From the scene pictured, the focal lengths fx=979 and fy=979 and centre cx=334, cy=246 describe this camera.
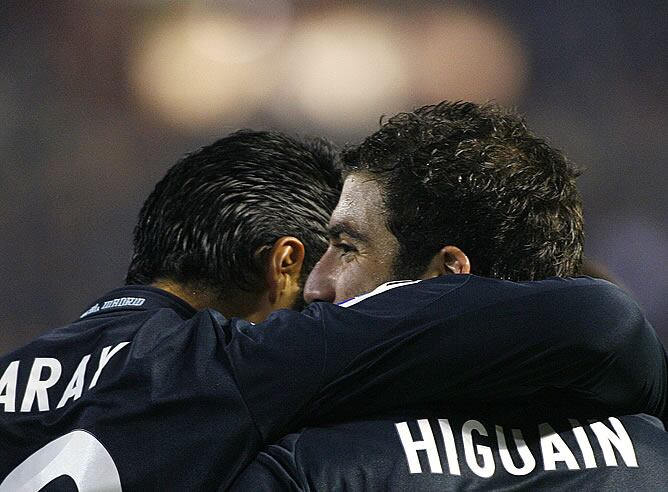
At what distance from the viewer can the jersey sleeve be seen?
4.02ft

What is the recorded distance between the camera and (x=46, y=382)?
4.50ft

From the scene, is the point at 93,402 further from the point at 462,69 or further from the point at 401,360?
the point at 462,69

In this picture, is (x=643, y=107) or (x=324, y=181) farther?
(x=643, y=107)

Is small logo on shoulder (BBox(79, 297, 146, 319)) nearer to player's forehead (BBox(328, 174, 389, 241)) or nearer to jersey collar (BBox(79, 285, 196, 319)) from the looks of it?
jersey collar (BBox(79, 285, 196, 319))

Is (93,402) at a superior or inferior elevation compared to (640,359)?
inferior

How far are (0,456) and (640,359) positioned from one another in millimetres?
873

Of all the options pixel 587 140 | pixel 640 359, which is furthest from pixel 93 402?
pixel 587 140

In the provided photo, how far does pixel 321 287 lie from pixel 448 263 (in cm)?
21

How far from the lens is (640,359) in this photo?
128 centimetres

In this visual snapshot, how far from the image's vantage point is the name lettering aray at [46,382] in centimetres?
133

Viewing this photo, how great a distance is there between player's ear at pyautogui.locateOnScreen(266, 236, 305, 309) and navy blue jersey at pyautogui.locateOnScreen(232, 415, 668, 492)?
0.53 meters

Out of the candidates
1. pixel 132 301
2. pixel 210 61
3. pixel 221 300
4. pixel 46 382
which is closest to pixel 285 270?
pixel 221 300

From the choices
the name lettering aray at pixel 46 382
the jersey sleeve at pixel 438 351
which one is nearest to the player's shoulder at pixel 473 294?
the jersey sleeve at pixel 438 351

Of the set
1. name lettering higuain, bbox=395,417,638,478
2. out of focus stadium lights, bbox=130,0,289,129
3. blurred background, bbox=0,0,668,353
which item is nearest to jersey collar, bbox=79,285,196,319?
name lettering higuain, bbox=395,417,638,478
